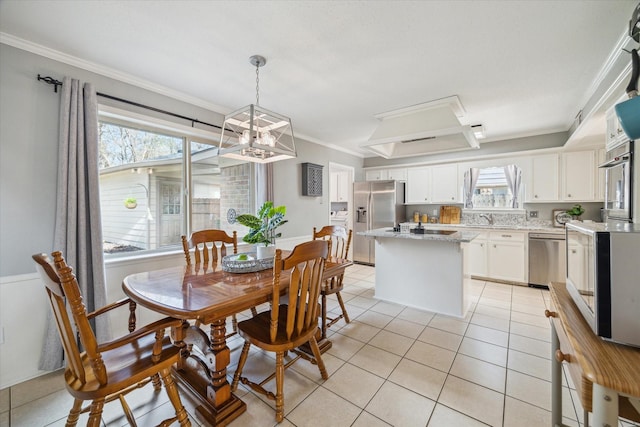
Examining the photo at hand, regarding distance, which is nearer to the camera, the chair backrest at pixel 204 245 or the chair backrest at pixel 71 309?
the chair backrest at pixel 71 309

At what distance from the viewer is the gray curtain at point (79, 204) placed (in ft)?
6.46

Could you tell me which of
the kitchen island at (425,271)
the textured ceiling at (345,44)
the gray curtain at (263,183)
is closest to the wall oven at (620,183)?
the textured ceiling at (345,44)

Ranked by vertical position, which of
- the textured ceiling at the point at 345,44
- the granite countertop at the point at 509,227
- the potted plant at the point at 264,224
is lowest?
the granite countertop at the point at 509,227

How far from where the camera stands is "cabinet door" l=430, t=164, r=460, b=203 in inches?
191

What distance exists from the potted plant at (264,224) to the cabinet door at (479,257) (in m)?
3.69

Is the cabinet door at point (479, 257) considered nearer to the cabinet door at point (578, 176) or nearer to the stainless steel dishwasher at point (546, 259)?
the stainless steel dishwasher at point (546, 259)

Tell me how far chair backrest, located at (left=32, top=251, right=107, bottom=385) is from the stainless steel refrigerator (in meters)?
4.62

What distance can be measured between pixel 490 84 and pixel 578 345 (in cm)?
261

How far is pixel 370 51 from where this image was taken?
2.04 metres

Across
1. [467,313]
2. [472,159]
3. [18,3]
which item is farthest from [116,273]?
[472,159]

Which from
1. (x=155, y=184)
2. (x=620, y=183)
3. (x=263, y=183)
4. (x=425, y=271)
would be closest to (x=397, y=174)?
(x=425, y=271)

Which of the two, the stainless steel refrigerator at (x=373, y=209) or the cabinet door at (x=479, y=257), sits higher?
the stainless steel refrigerator at (x=373, y=209)

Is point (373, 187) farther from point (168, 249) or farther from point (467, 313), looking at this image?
point (168, 249)

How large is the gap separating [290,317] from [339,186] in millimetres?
4881
